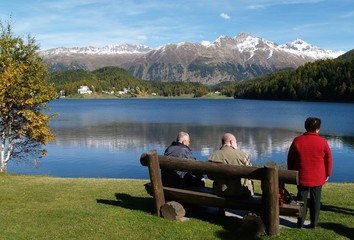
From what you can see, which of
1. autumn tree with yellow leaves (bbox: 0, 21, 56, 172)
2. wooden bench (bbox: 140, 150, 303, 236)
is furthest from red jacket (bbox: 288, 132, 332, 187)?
autumn tree with yellow leaves (bbox: 0, 21, 56, 172)

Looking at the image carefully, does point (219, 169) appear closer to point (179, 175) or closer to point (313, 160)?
point (179, 175)

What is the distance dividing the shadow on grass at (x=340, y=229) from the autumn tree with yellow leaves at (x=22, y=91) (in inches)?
726

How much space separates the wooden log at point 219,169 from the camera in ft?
28.9

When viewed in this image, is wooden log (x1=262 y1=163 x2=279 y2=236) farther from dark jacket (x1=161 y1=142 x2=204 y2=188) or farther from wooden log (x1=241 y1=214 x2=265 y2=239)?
dark jacket (x1=161 y1=142 x2=204 y2=188)

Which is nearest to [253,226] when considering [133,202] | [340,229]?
[340,229]

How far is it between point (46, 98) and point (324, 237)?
64.0 ft

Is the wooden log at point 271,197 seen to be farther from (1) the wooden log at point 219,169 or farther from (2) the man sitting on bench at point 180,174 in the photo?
(2) the man sitting on bench at point 180,174

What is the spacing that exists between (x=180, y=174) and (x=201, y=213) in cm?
140

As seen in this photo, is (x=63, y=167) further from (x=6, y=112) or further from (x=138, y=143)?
(x=138, y=143)

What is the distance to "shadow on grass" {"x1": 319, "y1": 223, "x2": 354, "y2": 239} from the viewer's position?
32.0 feet

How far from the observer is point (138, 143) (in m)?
54.7

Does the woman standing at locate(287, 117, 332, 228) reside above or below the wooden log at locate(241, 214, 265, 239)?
above

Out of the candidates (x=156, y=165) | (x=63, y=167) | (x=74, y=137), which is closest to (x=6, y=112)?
(x=63, y=167)

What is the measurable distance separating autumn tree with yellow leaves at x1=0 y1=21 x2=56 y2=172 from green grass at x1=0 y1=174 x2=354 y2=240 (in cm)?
938
